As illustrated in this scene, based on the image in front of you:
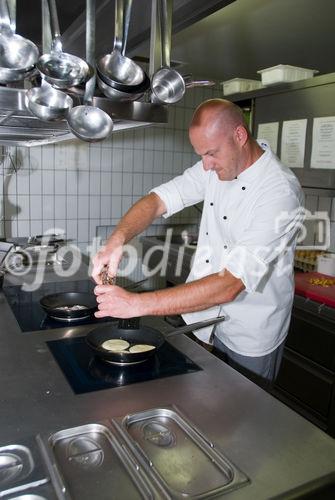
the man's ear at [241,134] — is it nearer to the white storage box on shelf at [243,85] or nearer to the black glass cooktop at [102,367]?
the black glass cooktop at [102,367]

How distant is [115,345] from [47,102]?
2.24ft

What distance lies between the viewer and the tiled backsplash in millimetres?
2990

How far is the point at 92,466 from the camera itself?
793mm

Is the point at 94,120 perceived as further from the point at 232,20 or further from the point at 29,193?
the point at 29,193

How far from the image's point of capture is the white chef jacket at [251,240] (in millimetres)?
1326

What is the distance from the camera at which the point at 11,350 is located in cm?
126

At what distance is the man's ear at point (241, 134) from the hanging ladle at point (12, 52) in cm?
71

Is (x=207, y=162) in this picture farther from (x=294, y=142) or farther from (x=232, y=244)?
(x=294, y=142)

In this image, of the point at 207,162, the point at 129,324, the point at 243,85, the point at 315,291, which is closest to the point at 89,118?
the point at 207,162

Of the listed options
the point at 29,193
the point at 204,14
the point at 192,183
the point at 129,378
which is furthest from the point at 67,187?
the point at 129,378

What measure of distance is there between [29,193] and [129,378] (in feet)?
7.29

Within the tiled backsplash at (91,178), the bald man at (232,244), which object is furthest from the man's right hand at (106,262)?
the tiled backsplash at (91,178)

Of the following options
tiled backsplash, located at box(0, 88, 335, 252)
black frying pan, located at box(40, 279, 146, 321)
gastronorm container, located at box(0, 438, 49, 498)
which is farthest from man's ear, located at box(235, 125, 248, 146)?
tiled backsplash, located at box(0, 88, 335, 252)

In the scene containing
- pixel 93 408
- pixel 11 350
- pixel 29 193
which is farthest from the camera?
pixel 29 193
